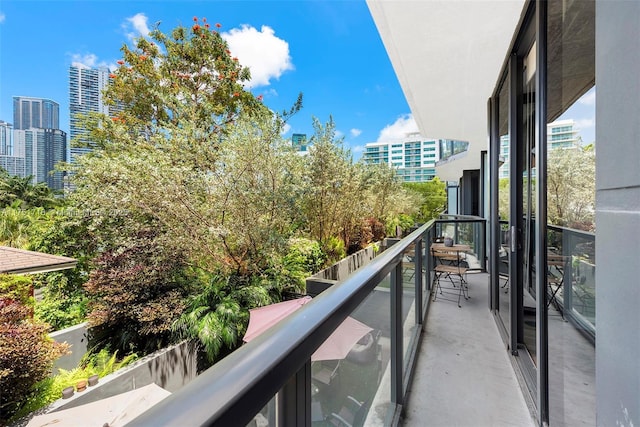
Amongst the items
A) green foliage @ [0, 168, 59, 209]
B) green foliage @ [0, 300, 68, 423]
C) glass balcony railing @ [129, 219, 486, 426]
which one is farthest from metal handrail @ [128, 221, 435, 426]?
green foliage @ [0, 168, 59, 209]

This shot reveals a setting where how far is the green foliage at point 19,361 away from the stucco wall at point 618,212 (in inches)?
231

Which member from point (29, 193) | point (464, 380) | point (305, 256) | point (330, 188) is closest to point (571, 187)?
point (464, 380)

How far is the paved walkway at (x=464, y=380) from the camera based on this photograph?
6.28ft

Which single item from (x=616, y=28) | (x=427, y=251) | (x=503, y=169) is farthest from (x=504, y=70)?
(x=616, y=28)

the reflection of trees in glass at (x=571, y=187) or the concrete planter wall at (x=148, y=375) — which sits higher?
the reflection of trees in glass at (x=571, y=187)

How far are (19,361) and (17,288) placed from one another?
311cm

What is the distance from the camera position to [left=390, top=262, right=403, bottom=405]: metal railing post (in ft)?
5.96

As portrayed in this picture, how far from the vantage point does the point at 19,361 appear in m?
3.90

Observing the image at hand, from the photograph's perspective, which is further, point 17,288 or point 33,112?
point 33,112

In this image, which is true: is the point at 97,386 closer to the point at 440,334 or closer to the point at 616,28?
the point at 440,334

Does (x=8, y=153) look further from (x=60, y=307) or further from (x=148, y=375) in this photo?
(x=148, y=375)

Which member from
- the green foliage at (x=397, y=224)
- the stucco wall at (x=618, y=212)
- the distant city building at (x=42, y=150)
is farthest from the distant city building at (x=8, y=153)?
the stucco wall at (x=618, y=212)

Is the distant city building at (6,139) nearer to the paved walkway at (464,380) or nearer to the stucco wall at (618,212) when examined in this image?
the paved walkway at (464,380)

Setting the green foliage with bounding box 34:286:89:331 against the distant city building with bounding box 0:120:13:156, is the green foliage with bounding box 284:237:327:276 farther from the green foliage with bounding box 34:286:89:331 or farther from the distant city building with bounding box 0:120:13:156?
the distant city building with bounding box 0:120:13:156
